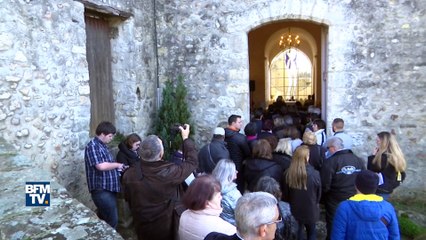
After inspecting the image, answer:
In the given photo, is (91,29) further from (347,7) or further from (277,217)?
(277,217)

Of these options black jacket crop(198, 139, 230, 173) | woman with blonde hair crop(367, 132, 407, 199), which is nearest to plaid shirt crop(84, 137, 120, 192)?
black jacket crop(198, 139, 230, 173)

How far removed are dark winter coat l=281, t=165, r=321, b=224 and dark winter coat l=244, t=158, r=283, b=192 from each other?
0.12 meters

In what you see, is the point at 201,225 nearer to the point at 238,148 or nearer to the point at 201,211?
the point at 201,211

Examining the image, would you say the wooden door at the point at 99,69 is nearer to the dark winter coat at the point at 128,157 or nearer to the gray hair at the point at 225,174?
the dark winter coat at the point at 128,157

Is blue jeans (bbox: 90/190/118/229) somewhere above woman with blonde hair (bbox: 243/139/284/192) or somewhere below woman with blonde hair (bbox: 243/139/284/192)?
below

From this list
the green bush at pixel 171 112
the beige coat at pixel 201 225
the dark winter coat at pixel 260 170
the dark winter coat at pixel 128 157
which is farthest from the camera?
the green bush at pixel 171 112

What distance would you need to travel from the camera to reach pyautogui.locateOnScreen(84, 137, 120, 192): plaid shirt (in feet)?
12.2

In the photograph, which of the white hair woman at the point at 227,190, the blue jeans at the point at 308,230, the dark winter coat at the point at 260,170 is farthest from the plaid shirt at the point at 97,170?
the blue jeans at the point at 308,230

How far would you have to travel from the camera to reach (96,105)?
5348 millimetres

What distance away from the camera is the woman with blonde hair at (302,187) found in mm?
3734

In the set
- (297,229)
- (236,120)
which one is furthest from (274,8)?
(297,229)

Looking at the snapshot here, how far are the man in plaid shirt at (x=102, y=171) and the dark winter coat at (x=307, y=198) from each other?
1706 millimetres

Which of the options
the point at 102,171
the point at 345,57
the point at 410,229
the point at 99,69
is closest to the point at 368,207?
the point at 102,171

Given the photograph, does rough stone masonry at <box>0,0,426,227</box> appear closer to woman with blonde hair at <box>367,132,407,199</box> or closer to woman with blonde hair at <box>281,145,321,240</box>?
woman with blonde hair at <box>367,132,407,199</box>
